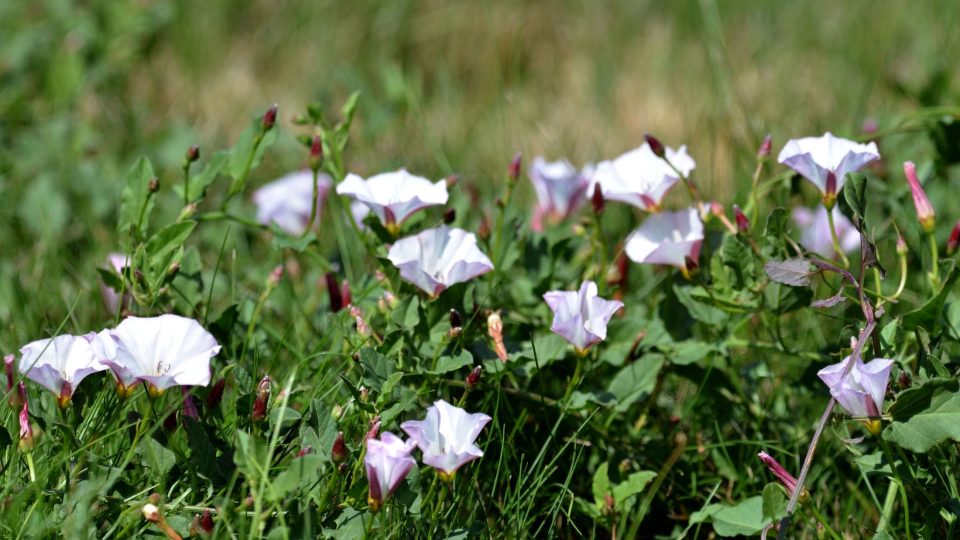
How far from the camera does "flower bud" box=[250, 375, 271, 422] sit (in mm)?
1547

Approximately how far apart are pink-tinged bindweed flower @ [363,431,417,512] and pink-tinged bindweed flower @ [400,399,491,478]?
3cm

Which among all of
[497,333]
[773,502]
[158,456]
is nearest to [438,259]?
[497,333]

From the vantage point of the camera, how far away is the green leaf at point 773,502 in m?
1.49

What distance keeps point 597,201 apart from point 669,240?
0.14m

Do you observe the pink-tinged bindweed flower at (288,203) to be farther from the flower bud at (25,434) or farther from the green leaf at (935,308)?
the green leaf at (935,308)

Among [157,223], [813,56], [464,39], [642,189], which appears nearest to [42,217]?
[157,223]

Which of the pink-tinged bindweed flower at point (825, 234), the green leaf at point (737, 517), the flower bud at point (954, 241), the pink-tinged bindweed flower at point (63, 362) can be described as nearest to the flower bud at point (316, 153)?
the pink-tinged bindweed flower at point (63, 362)

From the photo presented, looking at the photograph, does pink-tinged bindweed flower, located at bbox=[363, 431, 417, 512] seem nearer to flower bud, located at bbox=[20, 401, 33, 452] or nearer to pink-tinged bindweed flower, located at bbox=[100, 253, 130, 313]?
flower bud, located at bbox=[20, 401, 33, 452]

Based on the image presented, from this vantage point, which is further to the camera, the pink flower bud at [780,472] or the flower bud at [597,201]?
the flower bud at [597,201]

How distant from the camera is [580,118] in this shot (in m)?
3.54

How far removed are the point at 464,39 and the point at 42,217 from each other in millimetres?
1875

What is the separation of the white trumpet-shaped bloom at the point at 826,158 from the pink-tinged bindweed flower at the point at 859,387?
36 centimetres

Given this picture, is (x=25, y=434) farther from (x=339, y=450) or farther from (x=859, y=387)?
(x=859, y=387)

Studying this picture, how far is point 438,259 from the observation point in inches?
71.4
